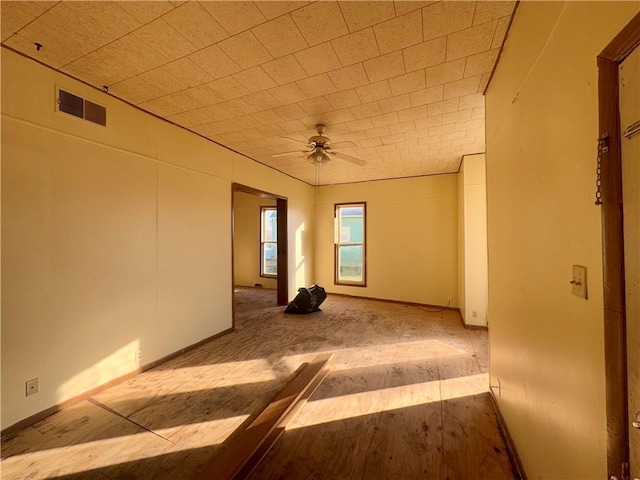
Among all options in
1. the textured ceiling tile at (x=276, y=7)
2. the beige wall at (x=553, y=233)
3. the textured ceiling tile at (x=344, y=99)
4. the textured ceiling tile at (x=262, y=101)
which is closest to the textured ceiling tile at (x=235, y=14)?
the textured ceiling tile at (x=276, y=7)

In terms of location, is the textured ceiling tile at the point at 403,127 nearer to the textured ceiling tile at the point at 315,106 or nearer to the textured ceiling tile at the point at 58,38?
the textured ceiling tile at the point at 315,106

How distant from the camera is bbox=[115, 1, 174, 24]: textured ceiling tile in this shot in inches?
58.8

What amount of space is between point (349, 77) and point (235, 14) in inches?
37.8

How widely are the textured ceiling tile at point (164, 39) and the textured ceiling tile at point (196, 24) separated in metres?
0.05

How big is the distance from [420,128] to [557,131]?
2.30 m

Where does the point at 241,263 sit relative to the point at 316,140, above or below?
below

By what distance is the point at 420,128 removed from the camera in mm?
3143

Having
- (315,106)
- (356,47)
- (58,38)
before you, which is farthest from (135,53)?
(356,47)

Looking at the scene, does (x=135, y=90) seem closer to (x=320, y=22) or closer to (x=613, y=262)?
(x=320, y=22)

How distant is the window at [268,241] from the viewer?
7.27 m

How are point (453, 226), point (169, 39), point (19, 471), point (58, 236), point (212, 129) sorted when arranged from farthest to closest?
point (453, 226) < point (212, 129) < point (58, 236) < point (169, 39) < point (19, 471)

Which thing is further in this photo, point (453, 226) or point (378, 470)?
point (453, 226)

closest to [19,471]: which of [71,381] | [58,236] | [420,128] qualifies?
[71,381]

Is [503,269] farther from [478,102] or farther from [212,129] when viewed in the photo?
[212,129]
